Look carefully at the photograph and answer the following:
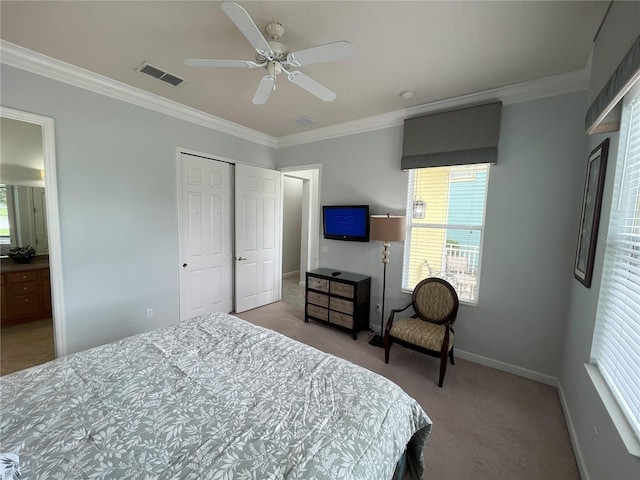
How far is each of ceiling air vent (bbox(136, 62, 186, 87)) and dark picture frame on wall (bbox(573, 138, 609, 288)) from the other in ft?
11.2

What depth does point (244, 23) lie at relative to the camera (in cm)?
132

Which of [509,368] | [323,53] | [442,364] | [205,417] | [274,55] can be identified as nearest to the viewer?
[205,417]

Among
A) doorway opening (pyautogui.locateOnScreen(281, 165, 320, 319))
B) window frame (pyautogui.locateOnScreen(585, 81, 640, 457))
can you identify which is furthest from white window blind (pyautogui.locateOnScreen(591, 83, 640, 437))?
doorway opening (pyautogui.locateOnScreen(281, 165, 320, 319))

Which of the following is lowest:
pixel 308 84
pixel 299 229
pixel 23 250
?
pixel 23 250

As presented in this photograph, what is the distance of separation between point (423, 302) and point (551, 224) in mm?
1352

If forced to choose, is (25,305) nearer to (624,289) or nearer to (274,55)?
(274,55)

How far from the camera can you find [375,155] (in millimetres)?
3355

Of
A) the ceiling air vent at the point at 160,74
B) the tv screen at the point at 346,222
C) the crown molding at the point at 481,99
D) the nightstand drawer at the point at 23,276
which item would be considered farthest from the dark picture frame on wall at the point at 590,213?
the nightstand drawer at the point at 23,276

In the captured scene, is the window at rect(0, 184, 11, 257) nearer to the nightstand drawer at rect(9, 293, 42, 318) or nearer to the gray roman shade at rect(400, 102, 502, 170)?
the nightstand drawer at rect(9, 293, 42, 318)

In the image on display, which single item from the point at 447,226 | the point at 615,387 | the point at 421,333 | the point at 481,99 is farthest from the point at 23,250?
the point at 615,387

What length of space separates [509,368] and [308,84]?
317 cm

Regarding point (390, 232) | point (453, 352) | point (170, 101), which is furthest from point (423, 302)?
point (170, 101)

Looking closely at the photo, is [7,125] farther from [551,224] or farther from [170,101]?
[551,224]

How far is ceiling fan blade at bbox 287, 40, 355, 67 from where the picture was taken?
141 cm
